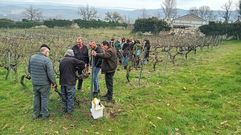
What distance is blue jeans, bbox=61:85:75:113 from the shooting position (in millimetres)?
9409

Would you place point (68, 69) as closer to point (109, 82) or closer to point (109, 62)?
point (109, 62)

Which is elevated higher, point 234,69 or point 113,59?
point 113,59

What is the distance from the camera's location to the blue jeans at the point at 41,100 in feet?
30.0

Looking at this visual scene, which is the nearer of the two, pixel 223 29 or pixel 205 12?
pixel 223 29

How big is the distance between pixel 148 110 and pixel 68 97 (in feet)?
8.26

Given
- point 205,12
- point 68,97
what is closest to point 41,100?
point 68,97

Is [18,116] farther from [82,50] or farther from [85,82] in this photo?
[85,82]

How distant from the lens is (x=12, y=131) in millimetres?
8953

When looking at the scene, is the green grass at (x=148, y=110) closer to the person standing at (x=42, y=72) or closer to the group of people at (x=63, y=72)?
the group of people at (x=63, y=72)

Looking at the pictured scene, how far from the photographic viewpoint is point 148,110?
10.4 m

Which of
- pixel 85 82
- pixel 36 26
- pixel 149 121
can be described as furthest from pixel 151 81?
pixel 36 26

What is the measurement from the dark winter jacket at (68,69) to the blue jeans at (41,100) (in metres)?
0.49

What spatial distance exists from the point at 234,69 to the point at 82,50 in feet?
33.3

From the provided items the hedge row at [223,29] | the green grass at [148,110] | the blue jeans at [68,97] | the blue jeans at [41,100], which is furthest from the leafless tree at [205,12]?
the blue jeans at [41,100]
